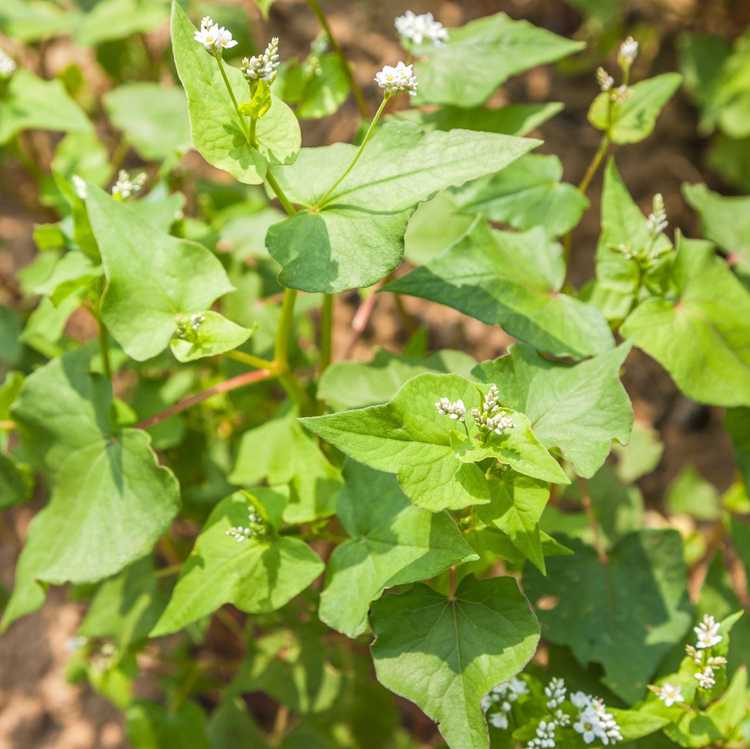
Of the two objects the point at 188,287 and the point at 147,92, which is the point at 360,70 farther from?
the point at 188,287

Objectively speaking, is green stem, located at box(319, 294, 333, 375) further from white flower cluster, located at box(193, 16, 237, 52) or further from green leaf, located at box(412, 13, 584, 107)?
white flower cluster, located at box(193, 16, 237, 52)

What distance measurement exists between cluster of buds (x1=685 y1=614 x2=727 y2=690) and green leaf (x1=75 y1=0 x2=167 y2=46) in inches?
105

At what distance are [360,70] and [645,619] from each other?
8.97 ft

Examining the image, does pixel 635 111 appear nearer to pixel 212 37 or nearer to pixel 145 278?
pixel 212 37

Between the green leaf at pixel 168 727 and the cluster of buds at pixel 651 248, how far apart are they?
1839mm

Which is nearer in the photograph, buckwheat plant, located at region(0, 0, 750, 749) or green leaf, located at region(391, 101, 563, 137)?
buckwheat plant, located at region(0, 0, 750, 749)

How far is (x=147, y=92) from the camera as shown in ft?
10.1

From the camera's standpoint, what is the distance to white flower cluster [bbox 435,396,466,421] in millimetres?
1576

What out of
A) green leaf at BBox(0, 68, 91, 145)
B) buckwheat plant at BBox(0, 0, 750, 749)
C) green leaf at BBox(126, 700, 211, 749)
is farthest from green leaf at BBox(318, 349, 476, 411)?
green leaf at BBox(0, 68, 91, 145)

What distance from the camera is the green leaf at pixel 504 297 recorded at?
6.42 feet

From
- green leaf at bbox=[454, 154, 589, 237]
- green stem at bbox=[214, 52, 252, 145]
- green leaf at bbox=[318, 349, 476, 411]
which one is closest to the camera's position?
green stem at bbox=[214, 52, 252, 145]

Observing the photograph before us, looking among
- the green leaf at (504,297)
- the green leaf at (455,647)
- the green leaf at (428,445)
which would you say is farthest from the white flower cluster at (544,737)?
the green leaf at (504,297)

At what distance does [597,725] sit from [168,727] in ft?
4.66

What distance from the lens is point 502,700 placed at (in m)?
1.87
